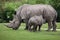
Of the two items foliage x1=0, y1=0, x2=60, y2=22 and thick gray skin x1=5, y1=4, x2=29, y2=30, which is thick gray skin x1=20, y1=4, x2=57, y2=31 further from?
foliage x1=0, y1=0, x2=60, y2=22

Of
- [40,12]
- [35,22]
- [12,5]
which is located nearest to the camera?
[12,5]

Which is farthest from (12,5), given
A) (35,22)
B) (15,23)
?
(15,23)

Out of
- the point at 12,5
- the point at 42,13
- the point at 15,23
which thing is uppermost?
the point at 12,5

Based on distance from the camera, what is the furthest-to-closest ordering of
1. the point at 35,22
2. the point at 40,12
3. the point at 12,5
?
the point at 40,12 → the point at 35,22 → the point at 12,5

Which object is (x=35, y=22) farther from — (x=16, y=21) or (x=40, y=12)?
(x=16, y=21)

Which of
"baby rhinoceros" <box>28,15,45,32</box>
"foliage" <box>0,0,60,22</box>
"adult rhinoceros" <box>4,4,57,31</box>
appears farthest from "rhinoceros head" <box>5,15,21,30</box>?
"foliage" <box>0,0,60,22</box>

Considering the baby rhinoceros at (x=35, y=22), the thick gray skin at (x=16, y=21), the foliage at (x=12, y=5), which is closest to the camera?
the foliage at (x=12, y=5)

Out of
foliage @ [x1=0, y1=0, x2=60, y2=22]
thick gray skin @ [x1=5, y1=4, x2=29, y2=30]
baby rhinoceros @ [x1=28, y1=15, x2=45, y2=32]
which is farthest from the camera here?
thick gray skin @ [x1=5, y1=4, x2=29, y2=30]

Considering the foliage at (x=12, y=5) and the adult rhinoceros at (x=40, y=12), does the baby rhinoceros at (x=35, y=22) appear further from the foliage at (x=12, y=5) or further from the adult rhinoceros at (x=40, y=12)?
the foliage at (x=12, y=5)

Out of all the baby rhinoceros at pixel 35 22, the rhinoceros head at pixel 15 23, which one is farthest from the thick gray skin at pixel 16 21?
the baby rhinoceros at pixel 35 22

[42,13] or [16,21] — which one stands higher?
[42,13]

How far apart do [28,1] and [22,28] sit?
20.6 inches

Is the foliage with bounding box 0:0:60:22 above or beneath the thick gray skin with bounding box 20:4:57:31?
above

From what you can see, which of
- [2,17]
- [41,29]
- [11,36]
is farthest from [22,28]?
[11,36]
